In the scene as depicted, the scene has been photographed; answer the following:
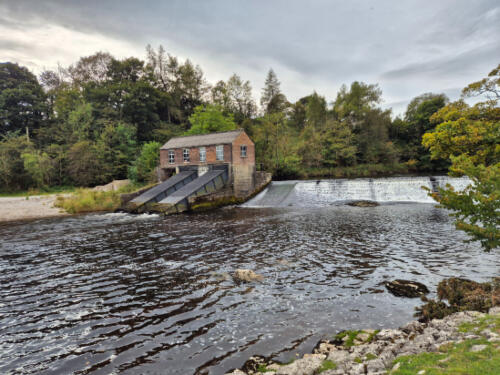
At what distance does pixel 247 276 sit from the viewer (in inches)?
344

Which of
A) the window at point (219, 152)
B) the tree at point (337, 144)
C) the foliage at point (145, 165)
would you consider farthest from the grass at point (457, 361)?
the tree at point (337, 144)

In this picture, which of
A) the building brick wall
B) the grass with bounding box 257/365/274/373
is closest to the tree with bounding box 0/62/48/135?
the building brick wall

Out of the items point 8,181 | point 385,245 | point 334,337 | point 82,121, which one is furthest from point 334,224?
point 82,121

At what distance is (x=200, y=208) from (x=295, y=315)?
730 inches

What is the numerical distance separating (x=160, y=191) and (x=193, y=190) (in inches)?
133

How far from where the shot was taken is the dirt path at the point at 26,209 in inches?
893

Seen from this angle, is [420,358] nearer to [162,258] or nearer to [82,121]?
[162,258]

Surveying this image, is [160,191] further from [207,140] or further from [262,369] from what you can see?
[262,369]

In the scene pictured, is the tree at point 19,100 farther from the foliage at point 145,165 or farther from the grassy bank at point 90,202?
the grassy bank at point 90,202

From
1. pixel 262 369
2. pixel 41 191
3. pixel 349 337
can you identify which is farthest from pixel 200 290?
pixel 41 191

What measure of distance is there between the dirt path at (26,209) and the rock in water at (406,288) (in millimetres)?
26186

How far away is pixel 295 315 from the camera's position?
6.50 m

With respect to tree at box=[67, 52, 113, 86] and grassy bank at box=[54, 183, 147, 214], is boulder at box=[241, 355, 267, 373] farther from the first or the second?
tree at box=[67, 52, 113, 86]

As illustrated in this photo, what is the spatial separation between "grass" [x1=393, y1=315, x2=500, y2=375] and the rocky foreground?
0.38ft
